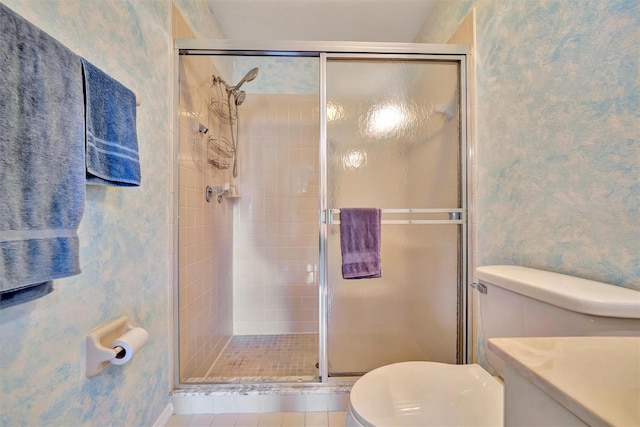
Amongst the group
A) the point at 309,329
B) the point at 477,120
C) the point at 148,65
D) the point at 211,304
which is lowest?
the point at 309,329

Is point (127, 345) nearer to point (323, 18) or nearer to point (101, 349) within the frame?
point (101, 349)

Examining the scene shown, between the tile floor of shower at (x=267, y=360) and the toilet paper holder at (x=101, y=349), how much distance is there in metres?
0.67

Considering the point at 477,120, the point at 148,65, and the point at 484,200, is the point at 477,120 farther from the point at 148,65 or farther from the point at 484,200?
the point at 148,65

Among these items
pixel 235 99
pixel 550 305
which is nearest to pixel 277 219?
pixel 235 99

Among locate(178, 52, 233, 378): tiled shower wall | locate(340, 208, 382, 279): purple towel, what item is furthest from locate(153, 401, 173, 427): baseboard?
locate(340, 208, 382, 279): purple towel

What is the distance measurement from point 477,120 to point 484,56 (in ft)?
0.99

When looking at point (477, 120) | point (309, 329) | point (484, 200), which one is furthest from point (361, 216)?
point (309, 329)

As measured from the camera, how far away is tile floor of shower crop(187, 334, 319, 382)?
4.40ft

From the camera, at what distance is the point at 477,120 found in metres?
1.23

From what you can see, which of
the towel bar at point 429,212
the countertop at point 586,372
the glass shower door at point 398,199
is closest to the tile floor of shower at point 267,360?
the glass shower door at point 398,199

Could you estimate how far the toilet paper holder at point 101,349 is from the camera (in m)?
0.74

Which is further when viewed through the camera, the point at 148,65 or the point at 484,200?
the point at 484,200

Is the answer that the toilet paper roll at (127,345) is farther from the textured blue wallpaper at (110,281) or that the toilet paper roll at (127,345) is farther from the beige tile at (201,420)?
the beige tile at (201,420)

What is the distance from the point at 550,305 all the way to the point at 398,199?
2.46 ft
